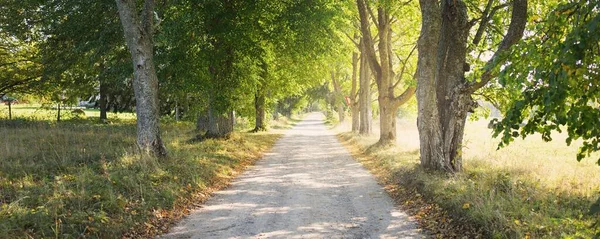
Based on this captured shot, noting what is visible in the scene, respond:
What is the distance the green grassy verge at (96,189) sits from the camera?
222 inches

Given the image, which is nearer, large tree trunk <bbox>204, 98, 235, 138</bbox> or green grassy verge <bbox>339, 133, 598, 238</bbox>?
green grassy verge <bbox>339, 133, 598, 238</bbox>

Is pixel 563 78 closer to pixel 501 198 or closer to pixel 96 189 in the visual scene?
pixel 501 198

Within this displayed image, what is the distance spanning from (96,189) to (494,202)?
687 centimetres

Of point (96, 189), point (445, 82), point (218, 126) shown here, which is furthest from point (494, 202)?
point (218, 126)

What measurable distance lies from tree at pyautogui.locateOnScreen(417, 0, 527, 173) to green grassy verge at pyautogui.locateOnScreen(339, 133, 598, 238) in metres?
0.68

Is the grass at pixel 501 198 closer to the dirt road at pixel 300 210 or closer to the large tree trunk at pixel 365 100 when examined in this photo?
the dirt road at pixel 300 210

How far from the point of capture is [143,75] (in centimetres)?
1048

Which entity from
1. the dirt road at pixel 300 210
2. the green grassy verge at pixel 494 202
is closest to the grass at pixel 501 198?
the green grassy verge at pixel 494 202

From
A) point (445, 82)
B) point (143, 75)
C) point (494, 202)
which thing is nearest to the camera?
point (494, 202)

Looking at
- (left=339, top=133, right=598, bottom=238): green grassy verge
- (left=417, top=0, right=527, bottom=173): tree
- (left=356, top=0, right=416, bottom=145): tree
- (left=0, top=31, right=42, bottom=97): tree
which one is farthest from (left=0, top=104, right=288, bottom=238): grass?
(left=0, top=31, right=42, bottom=97): tree

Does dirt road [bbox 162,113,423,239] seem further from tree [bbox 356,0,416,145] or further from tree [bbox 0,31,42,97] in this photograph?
tree [bbox 0,31,42,97]

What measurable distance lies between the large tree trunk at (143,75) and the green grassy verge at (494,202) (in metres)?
6.44

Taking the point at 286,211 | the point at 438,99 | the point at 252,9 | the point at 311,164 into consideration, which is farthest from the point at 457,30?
the point at 252,9

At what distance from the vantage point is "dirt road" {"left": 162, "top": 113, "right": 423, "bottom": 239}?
6.32m
